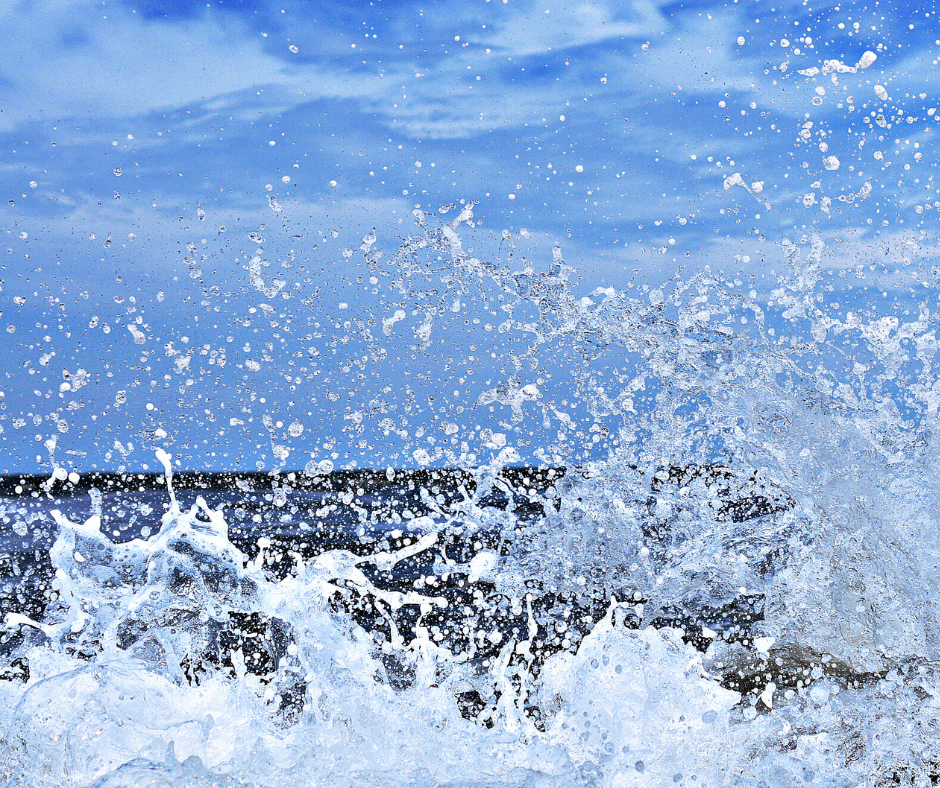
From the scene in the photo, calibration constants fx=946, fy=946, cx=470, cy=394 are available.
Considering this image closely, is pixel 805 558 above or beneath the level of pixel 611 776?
above

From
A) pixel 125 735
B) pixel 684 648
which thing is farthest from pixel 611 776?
pixel 125 735

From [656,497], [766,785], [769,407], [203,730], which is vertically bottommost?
[766,785]

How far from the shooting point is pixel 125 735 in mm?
3500

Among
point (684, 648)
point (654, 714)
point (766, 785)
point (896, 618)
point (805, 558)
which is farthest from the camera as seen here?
point (805, 558)

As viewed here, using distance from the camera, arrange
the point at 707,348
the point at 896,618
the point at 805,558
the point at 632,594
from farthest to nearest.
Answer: the point at 632,594 < the point at 707,348 < the point at 805,558 < the point at 896,618

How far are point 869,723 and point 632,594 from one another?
233 cm

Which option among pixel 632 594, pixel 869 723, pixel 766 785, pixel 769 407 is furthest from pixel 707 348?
pixel 766 785

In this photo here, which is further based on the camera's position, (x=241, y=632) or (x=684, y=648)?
(x=241, y=632)

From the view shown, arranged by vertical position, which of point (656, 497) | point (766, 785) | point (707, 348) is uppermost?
point (707, 348)

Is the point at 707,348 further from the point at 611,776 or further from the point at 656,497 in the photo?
the point at 611,776

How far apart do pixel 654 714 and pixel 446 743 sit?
2.83ft

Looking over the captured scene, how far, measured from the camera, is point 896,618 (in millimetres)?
4762

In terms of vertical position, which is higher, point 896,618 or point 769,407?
point 769,407

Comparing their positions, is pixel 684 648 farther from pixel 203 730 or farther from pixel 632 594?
pixel 203 730
